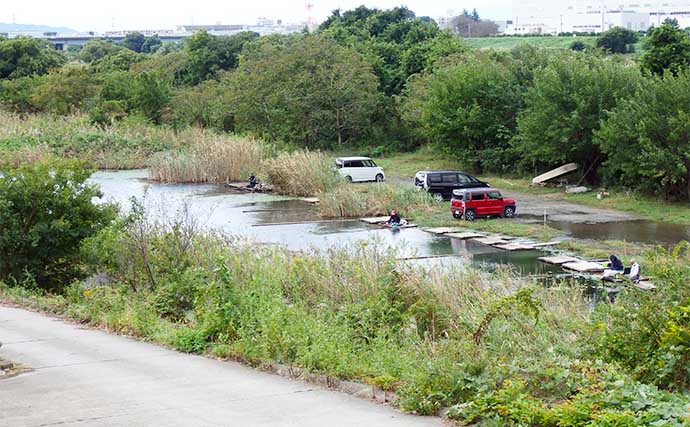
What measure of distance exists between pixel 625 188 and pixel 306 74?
72.2ft

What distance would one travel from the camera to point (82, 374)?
9.63 meters

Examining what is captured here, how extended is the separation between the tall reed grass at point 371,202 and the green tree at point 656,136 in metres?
7.33

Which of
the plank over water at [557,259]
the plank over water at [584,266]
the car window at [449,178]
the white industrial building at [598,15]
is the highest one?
the white industrial building at [598,15]

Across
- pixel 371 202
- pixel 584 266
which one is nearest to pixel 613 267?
pixel 584 266

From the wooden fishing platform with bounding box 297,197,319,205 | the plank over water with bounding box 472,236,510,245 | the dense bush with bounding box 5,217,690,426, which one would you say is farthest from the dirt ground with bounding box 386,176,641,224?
the dense bush with bounding box 5,217,690,426

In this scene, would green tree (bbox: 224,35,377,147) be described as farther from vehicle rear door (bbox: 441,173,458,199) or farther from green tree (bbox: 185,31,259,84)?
green tree (bbox: 185,31,259,84)

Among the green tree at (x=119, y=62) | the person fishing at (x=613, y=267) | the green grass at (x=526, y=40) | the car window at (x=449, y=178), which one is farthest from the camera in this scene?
the green grass at (x=526, y=40)

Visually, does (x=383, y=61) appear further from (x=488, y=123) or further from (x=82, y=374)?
(x=82, y=374)

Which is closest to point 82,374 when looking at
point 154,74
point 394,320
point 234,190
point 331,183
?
point 394,320

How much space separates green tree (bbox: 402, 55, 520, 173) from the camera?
4147 centimetres

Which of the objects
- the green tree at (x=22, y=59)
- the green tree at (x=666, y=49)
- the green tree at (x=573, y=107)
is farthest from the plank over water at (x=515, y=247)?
the green tree at (x=22, y=59)

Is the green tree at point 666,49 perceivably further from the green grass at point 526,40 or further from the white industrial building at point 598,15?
the white industrial building at point 598,15

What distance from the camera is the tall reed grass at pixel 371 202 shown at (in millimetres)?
32250

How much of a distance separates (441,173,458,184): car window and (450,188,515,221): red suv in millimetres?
4430
